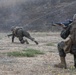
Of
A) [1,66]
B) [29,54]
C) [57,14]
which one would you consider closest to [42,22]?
[57,14]

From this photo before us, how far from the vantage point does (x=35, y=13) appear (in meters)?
63.7

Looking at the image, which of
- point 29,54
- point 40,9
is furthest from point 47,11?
point 29,54

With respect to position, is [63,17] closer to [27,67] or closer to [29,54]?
[29,54]

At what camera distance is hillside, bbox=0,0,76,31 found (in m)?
59.4

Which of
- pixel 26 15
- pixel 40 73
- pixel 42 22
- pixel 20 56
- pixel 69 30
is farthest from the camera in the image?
pixel 26 15

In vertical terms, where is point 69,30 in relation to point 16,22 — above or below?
above

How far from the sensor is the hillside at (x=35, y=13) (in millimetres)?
59375

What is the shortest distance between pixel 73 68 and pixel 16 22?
51.8 meters

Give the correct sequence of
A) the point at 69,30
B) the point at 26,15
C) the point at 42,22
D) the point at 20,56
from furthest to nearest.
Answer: the point at 26,15 < the point at 42,22 < the point at 20,56 < the point at 69,30

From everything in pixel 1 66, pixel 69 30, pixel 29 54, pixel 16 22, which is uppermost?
pixel 69 30

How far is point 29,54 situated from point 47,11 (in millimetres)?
48840

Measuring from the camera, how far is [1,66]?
10422mm

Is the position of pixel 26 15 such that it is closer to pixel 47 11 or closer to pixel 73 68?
pixel 47 11

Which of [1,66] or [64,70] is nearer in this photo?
[64,70]
